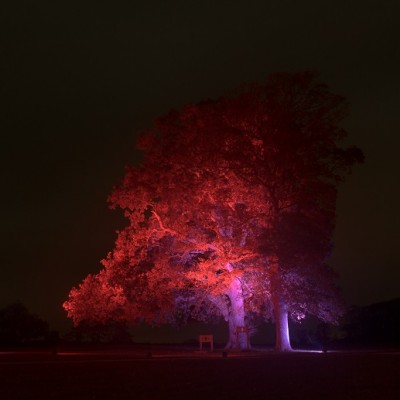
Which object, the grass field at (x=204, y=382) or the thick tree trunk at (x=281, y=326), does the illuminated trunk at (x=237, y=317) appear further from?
the grass field at (x=204, y=382)

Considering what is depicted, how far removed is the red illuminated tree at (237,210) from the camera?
36.5 meters

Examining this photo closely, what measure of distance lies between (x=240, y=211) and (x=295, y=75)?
8.36 meters

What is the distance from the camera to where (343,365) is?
20.4 meters

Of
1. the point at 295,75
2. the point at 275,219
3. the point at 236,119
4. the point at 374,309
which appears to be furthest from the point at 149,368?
the point at 374,309

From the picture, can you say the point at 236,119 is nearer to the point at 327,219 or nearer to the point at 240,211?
the point at 240,211

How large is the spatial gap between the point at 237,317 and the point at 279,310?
8.91 feet

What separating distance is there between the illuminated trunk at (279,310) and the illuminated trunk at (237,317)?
6.25ft

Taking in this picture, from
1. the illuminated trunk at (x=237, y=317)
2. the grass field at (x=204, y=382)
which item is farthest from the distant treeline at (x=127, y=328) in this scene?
the grass field at (x=204, y=382)

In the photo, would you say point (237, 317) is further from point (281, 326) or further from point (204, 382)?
point (204, 382)

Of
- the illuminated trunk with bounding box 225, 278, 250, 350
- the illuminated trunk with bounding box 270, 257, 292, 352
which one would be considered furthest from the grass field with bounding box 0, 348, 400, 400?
the illuminated trunk with bounding box 225, 278, 250, 350

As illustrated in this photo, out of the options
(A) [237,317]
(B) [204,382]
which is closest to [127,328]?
(A) [237,317]

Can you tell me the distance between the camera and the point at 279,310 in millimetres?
37844

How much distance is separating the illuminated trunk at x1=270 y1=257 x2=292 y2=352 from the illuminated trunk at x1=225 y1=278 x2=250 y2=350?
190 cm

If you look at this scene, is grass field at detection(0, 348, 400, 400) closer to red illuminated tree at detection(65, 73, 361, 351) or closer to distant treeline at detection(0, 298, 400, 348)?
red illuminated tree at detection(65, 73, 361, 351)
